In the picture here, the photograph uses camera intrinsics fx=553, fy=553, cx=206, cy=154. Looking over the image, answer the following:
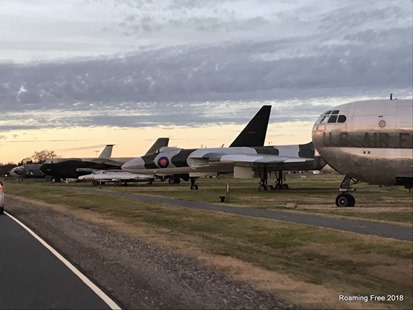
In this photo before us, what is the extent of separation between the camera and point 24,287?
901 cm

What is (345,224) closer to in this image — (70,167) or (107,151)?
(70,167)

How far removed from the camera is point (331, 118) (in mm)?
26703

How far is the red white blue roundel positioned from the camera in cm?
5725

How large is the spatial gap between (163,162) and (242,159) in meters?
11.4

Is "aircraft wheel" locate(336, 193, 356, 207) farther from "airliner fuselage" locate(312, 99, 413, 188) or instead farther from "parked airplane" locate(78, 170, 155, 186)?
"parked airplane" locate(78, 170, 155, 186)

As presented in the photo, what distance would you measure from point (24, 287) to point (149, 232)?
9.50m

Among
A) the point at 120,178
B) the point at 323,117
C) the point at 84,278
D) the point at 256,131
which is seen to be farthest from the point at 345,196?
the point at 120,178

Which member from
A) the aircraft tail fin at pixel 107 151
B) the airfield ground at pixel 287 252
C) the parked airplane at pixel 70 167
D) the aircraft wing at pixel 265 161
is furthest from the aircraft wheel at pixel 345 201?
the aircraft tail fin at pixel 107 151

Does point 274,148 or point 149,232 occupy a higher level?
point 274,148

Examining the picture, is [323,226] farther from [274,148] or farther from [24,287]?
[274,148]

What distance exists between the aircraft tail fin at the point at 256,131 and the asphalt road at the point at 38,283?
45.2 meters

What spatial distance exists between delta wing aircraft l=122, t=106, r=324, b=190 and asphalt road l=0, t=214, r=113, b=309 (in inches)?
1437

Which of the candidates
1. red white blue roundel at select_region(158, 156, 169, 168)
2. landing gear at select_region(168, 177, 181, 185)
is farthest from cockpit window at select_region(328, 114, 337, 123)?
landing gear at select_region(168, 177, 181, 185)

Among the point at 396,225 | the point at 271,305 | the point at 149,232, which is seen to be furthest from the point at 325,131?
the point at 271,305
